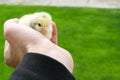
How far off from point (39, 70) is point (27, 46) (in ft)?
0.92

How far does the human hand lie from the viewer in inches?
45.4

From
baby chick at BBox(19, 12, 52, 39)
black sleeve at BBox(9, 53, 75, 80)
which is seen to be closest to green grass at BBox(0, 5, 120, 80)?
baby chick at BBox(19, 12, 52, 39)

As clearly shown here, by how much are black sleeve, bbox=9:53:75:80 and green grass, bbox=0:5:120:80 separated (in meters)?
4.38

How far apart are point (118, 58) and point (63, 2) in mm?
4264

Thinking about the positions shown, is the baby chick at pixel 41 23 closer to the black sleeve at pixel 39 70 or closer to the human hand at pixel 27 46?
the human hand at pixel 27 46

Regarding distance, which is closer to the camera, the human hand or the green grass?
the human hand

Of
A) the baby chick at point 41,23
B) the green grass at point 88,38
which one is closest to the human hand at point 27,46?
the baby chick at point 41,23

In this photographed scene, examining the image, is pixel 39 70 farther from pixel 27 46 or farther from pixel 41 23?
pixel 41 23

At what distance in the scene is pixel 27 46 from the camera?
1.22 m

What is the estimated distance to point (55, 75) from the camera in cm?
97

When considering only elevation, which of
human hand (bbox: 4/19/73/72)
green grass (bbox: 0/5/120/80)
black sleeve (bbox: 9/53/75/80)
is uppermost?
black sleeve (bbox: 9/53/75/80)

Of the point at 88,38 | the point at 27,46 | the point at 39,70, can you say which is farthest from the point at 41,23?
the point at 88,38

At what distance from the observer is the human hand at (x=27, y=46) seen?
1.15m

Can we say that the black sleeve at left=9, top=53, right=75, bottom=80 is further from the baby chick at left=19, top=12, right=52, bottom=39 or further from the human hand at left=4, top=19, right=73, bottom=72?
the baby chick at left=19, top=12, right=52, bottom=39
